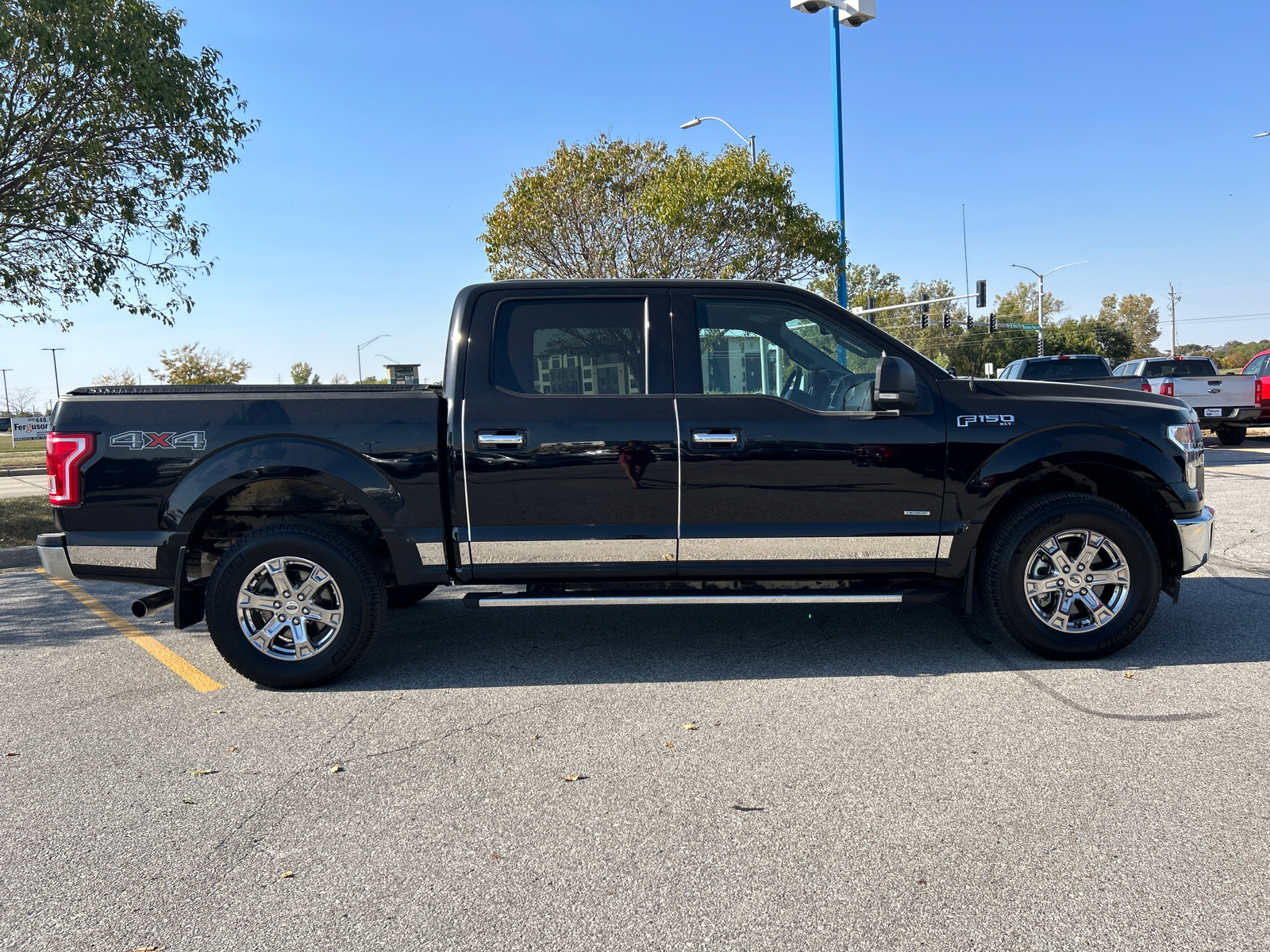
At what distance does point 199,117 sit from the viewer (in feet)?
38.8

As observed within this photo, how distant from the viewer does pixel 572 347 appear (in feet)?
16.1

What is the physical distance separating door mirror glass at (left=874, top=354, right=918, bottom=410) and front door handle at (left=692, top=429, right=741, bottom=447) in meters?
0.73

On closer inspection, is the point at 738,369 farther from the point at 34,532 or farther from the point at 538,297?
the point at 34,532

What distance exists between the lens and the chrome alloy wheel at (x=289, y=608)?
4.69 metres

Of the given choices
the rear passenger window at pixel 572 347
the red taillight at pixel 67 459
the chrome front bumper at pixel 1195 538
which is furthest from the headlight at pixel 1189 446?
the red taillight at pixel 67 459

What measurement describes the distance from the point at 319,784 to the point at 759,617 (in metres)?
3.14

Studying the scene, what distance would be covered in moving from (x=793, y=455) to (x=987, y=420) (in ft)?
3.43

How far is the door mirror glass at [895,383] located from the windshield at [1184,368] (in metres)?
19.9

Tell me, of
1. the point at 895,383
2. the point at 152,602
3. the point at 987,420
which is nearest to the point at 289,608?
the point at 152,602

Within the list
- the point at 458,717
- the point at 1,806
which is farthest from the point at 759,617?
the point at 1,806

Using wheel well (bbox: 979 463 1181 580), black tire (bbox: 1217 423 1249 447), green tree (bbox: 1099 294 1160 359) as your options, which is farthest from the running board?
green tree (bbox: 1099 294 1160 359)

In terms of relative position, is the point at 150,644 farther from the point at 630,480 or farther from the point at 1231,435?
A: the point at 1231,435

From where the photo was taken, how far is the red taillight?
459 centimetres

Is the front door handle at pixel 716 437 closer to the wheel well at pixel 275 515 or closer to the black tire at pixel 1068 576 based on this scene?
the black tire at pixel 1068 576
